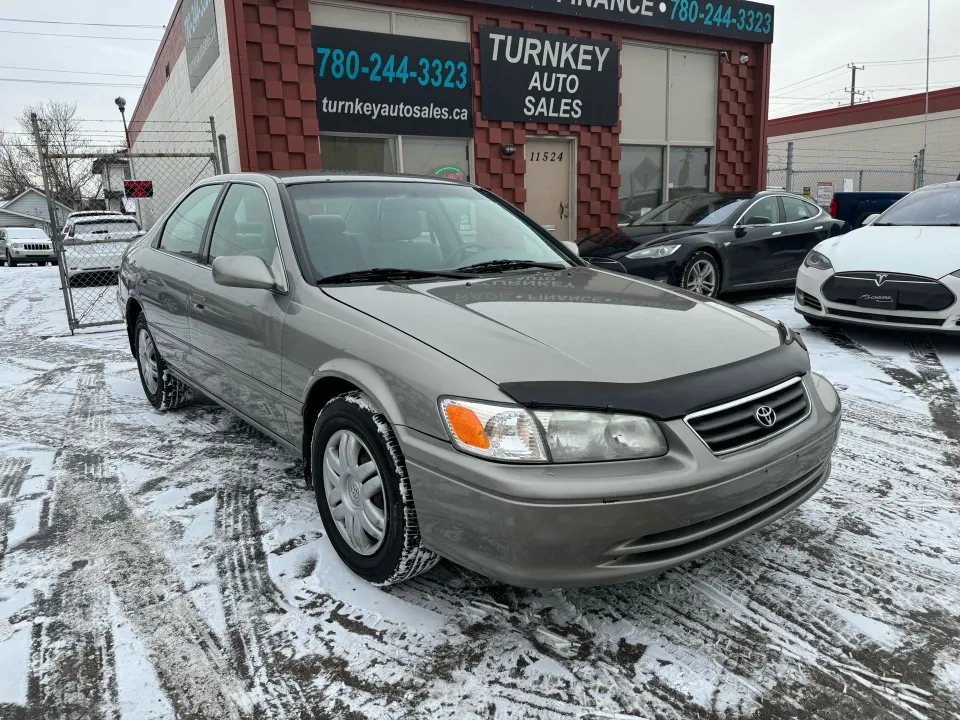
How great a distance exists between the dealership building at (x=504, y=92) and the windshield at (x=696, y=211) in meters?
2.65

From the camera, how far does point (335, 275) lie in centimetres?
281

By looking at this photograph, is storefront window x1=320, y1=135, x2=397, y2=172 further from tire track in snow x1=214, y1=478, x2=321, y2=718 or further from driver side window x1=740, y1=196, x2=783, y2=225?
tire track in snow x1=214, y1=478, x2=321, y2=718

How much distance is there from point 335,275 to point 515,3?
30.2ft

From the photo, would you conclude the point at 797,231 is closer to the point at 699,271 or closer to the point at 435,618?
the point at 699,271

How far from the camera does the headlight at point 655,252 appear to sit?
7.41 m

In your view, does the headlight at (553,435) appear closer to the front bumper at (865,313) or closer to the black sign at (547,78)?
the front bumper at (865,313)

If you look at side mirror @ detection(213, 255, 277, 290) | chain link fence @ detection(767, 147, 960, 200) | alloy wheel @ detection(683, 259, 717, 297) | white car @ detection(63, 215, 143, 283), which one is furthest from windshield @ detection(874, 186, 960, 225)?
chain link fence @ detection(767, 147, 960, 200)

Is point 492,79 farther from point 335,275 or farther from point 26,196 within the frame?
point 26,196

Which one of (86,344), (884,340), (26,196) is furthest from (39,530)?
(26,196)

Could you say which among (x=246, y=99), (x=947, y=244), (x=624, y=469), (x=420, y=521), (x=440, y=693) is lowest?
(x=440, y=693)

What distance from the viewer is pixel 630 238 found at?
7.96 meters

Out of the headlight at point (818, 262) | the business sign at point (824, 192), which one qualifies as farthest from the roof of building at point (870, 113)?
the headlight at point (818, 262)

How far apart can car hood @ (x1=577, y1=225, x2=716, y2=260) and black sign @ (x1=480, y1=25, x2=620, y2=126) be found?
3.33 metres

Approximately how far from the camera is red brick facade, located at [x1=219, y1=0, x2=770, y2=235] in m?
8.73
